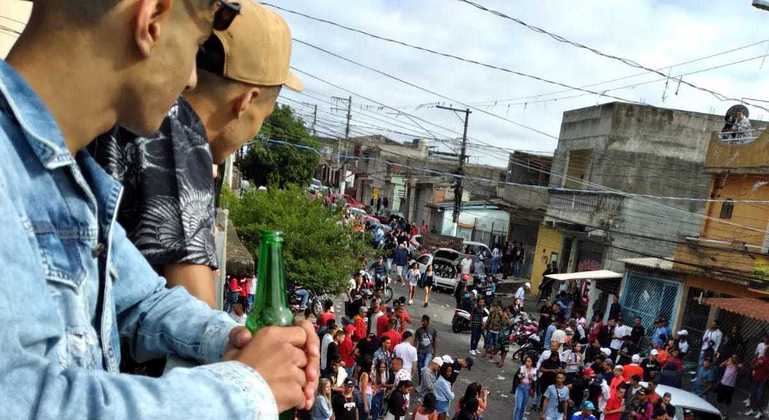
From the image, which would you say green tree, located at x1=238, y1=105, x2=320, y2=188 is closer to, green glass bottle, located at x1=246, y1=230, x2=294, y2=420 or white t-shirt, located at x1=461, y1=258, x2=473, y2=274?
white t-shirt, located at x1=461, y1=258, x2=473, y2=274

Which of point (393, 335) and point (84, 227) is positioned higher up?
point (84, 227)

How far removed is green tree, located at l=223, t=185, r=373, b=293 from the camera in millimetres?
13492

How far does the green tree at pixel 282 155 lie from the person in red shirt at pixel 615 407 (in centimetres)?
2641

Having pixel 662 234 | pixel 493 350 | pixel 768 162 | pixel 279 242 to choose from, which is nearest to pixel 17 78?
pixel 279 242

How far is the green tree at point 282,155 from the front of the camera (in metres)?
34.7

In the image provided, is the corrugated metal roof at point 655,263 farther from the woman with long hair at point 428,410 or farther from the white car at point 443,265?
the woman with long hair at point 428,410

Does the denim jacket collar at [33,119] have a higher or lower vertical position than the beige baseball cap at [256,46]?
lower

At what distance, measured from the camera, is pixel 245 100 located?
1977 mm

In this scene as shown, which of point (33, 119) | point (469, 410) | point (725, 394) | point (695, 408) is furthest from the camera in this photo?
point (725, 394)

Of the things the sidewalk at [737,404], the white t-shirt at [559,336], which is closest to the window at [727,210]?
the sidewalk at [737,404]

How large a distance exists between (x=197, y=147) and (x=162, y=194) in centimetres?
23

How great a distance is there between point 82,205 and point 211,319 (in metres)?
0.46

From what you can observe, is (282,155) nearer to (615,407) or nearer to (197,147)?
(615,407)

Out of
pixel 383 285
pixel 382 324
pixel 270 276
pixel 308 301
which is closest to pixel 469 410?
pixel 382 324
